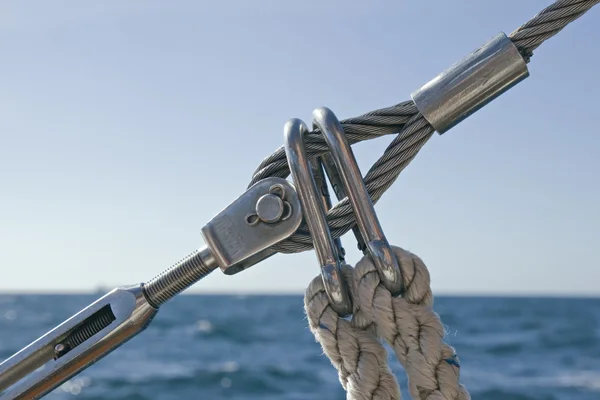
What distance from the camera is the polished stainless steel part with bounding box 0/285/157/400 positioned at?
0.89 m

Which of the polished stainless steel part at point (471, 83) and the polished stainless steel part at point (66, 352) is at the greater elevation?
the polished stainless steel part at point (471, 83)

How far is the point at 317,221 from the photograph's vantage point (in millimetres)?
845

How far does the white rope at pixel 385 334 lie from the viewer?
2.76ft

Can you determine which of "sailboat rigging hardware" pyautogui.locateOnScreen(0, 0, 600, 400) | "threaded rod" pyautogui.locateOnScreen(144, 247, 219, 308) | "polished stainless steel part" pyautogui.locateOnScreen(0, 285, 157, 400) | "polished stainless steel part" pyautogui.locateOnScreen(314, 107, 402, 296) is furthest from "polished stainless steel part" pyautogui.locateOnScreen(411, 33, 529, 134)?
"polished stainless steel part" pyautogui.locateOnScreen(0, 285, 157, 400)

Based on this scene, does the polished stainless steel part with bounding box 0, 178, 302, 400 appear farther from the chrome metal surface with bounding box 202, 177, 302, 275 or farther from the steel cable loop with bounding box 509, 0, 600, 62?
the steel cable loop with bounding box 509, 0, 600, 62

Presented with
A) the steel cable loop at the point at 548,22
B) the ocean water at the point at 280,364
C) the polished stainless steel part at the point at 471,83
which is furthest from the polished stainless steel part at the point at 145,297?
the ocean water at the point at 280,364

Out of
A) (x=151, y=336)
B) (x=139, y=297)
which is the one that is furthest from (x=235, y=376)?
(x=139, y=297)

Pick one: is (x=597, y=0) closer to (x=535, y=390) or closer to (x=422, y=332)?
(x=422, y=332)

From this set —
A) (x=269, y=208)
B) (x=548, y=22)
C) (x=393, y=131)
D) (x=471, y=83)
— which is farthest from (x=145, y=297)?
(x=548, y=22)

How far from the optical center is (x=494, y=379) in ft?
41.2

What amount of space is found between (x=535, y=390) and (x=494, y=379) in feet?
2.76

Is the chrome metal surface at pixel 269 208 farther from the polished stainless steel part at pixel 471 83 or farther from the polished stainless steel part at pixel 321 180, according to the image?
the polished stainless steel part at pixel 471 83

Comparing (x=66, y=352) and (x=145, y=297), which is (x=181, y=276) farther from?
(x=66, y=352)

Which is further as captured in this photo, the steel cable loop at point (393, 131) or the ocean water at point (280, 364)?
the ocean water at point (280, 364)
